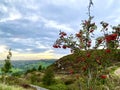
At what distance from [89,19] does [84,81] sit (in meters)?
2.55

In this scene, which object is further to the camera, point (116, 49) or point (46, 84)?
point (46, 84)

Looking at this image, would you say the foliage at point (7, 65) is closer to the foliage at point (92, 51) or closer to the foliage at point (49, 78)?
the foliage at point (49, 78)

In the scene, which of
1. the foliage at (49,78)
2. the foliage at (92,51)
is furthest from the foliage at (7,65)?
the foliage at (92,51)

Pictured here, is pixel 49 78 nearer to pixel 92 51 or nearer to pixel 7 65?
pixel 7 65

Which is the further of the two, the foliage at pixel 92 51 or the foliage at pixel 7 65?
the foliage at pixel 7 65

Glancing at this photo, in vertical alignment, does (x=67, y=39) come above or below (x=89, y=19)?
below

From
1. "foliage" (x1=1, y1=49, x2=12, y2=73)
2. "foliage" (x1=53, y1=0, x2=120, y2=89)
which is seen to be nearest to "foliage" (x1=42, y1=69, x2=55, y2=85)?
"foliage" (x1=1, y1=49, x2=12, y2=73)

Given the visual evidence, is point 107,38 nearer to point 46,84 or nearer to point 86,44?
point 86,44

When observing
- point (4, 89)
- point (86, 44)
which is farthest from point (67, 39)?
point (4, 89)

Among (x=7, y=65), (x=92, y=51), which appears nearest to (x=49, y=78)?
(x=7, y=65)

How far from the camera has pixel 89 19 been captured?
1252cm

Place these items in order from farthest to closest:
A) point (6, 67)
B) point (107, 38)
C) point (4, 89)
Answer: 1. point (6, 67)
2. point (4, 89)
3. point (107, 38)

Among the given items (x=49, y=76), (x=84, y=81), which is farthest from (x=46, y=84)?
(x=84, y=81)

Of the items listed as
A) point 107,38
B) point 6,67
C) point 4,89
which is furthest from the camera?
point 6,67
